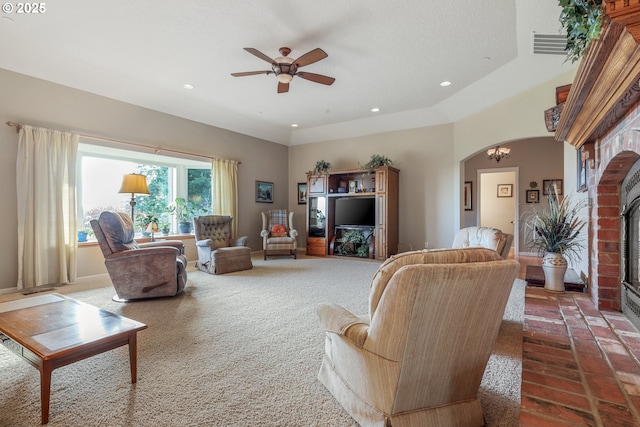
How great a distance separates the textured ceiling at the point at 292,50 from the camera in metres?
2.91

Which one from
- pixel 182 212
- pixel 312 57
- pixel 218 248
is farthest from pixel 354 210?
pixel 312 57

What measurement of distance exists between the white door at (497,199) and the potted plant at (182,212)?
6.92m

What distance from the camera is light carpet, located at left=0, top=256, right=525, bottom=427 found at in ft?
5.03

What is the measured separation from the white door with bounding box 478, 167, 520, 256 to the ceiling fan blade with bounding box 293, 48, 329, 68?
233 inches

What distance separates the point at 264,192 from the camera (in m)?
7.34

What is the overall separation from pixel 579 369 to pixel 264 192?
661 centimetres

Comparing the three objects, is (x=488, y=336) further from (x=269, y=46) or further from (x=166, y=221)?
(x=166, y=221)

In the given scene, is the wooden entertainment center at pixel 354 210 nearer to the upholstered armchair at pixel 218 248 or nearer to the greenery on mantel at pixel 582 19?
the upholstered armchair at pixel 218 248

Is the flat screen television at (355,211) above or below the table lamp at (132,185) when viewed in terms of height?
below

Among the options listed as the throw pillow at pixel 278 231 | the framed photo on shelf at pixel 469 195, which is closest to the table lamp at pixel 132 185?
the throw pillow at pixel 278 231

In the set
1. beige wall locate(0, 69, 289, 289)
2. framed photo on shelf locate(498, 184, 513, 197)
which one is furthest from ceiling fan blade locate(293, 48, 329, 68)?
framed photo on shelf locate(498, 184, 513, 197)

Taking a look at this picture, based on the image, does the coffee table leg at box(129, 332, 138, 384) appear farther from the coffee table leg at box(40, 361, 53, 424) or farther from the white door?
the white door

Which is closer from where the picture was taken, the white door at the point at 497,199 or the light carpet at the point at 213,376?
the light carpet at the point at 213,376

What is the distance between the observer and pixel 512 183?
25.7 feet
